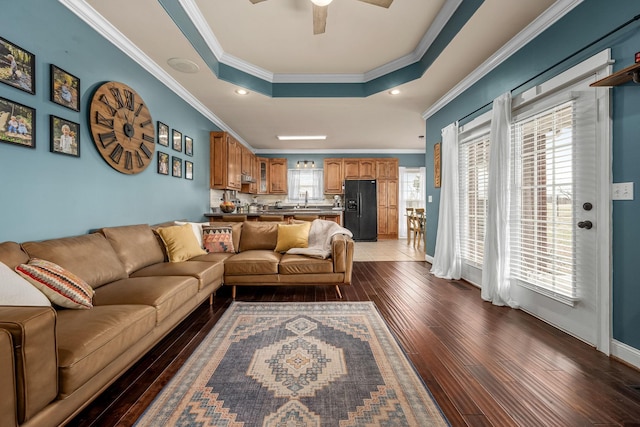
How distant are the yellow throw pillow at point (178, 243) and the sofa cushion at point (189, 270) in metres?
0.14

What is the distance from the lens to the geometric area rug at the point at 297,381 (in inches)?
52.8

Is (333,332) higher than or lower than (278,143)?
lower

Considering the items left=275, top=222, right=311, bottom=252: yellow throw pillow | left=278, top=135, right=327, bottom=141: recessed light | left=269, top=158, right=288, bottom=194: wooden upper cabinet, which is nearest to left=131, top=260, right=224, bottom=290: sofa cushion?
left=275, top=222, right=311, bottom=252: yellow throw pillow

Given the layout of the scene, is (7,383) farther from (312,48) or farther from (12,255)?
(312,48)

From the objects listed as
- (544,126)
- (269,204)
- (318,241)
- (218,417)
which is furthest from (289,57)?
(269,204)

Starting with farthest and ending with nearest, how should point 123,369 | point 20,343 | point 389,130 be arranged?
point 389,130, point 123,369, point 20,343

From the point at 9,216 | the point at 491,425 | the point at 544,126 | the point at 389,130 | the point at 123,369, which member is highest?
the point at 389,130

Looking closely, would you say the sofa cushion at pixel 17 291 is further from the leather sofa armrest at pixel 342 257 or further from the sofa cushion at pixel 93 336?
the leather sofa armrest at pixel 342 257

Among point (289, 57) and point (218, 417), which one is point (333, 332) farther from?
point (289, 57)

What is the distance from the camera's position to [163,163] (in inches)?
137

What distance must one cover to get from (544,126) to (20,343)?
3640 mm

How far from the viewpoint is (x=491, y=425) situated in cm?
130

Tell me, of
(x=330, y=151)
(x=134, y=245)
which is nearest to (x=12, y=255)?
(x=134, y=245)

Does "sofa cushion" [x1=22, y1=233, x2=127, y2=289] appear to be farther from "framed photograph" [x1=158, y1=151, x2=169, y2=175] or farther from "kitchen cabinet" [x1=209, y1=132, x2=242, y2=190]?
"kitchen cabinet" [x1=209, y1=132, x2=242, y2=190]
